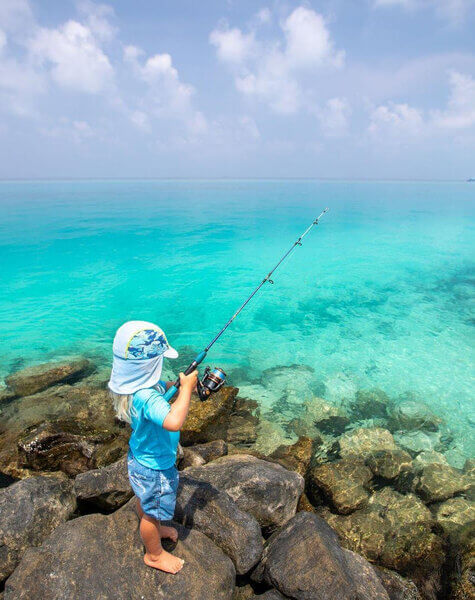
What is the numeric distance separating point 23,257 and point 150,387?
2731 cm

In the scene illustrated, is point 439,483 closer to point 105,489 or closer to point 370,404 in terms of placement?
point 370,404

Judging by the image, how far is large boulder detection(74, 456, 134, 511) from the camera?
425 centimetres

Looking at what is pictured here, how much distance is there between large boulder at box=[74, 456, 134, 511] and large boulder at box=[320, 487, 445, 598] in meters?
2.89

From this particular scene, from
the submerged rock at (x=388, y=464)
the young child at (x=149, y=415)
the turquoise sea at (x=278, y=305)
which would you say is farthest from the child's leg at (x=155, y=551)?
the turquoise sea at (x=278, y=305)

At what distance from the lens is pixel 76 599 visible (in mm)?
2938

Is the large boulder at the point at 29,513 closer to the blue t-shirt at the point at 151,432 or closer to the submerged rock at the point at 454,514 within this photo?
the blue t-shirt at the point at 151,432

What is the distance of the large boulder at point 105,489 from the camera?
13.9 ft

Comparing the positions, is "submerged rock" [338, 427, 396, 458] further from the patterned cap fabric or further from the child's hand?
the patterned cap fabric

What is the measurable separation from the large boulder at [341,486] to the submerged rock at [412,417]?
2.58m

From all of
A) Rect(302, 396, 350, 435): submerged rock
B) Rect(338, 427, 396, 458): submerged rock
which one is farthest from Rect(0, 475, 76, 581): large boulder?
Rect(302, 396, 350, 435): submerged rock

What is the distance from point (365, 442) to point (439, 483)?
1.49 m

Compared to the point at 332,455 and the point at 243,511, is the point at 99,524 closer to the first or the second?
the point at 243,511

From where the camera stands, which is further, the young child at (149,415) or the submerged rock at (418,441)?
the submerged rock at (418,441)

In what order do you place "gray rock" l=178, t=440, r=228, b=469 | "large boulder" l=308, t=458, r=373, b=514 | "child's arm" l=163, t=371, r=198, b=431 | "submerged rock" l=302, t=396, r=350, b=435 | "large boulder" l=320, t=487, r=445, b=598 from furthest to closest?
"submerged rock" l=302, t=396, r=350, b=435 < "gray rock" l=178, t=440, r=228, b=469 < "large boulder" l=308, t=458, r=373, b=514 < "large boulder" l=320, t=487, r=445, b=598 < "child's arm" l=163, t=371, r=198, b=431
